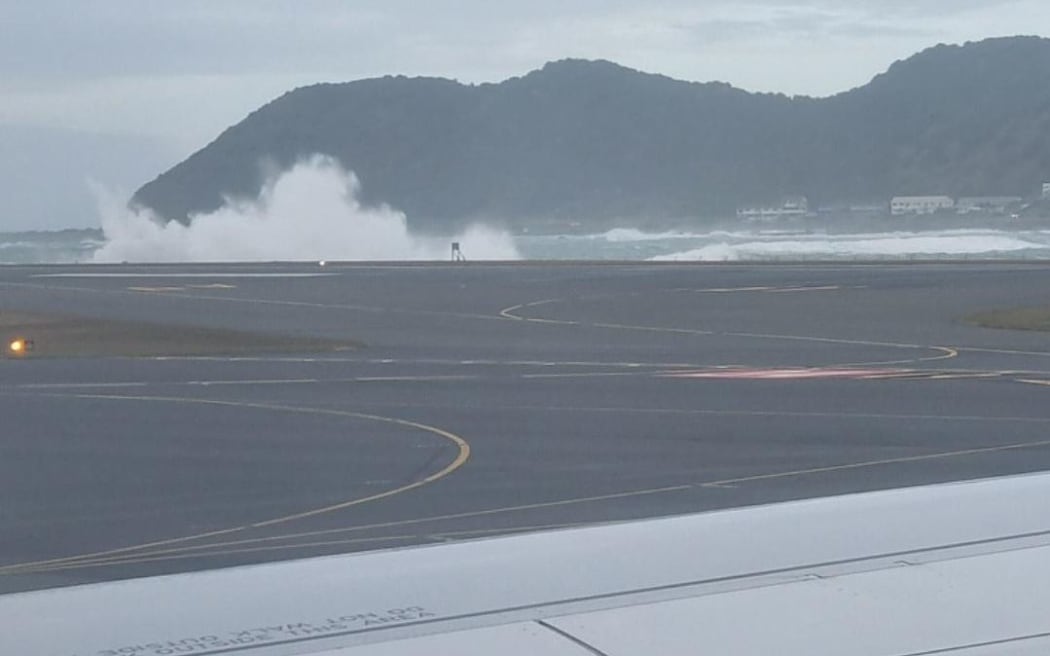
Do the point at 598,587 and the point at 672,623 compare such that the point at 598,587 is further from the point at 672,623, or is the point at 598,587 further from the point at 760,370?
the point at 760,370

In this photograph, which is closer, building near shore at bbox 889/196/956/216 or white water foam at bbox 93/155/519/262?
white water foam at bbox 93/155/519/262

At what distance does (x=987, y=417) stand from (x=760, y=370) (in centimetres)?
652

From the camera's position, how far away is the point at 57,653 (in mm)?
3451

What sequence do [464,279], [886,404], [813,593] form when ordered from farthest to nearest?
[464,279] < [886,404] < [813,593]

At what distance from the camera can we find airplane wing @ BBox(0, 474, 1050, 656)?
11.1 feet

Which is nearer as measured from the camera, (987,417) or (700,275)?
(987,417)

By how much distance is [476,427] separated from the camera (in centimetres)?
1861

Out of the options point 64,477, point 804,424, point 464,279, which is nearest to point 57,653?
point 64,477

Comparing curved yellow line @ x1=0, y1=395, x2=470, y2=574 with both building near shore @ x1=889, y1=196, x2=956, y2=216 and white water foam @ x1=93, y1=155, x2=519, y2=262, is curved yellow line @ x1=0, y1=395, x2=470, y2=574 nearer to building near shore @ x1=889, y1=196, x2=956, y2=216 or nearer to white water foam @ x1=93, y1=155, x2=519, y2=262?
white water foam @ x1=93, y1=155, x2=519, y2=262

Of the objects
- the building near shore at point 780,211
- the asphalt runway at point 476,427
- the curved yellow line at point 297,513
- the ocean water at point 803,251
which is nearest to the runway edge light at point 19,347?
the asphalt runway at point 476,427

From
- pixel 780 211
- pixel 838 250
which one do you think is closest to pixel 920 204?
pixel 780 211

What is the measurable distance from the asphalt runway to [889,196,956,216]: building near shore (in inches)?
5421

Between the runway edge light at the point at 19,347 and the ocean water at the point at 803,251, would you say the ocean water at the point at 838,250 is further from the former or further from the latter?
the runway edge light at the point at 19,347

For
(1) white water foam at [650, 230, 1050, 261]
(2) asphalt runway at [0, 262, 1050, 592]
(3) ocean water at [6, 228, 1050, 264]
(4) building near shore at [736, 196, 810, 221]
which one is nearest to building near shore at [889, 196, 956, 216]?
(4) building near shore at [736, 196, 810, 221]
